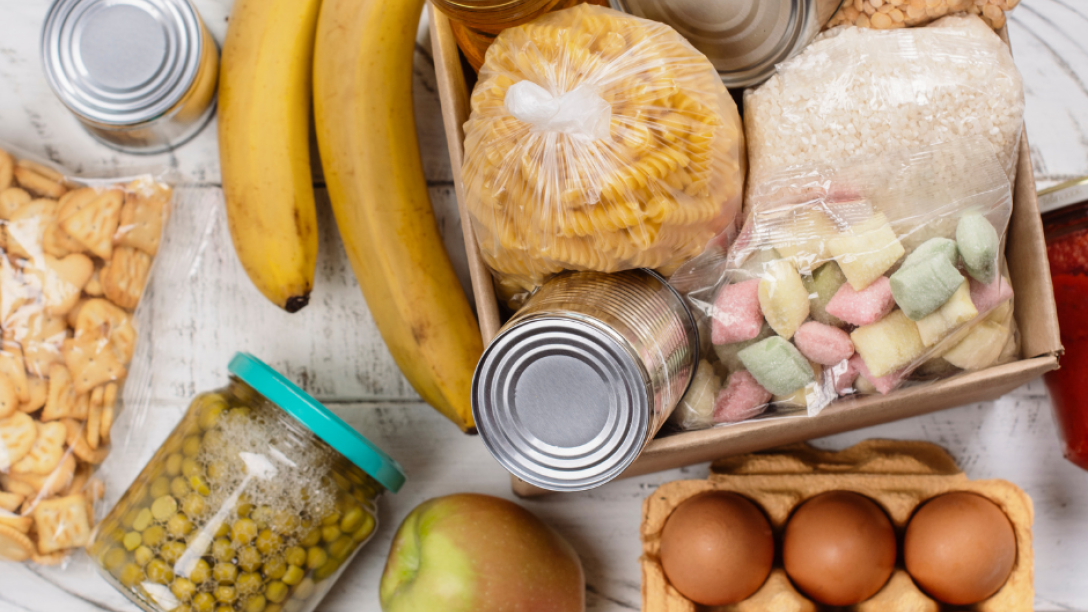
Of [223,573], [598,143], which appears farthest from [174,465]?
[598,143]

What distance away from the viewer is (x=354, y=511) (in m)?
0.85

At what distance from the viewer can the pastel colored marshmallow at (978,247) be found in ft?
2.06

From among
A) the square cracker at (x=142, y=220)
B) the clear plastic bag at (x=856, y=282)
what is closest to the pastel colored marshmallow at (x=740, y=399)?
the clear plastic bag at (x=856, y=282)

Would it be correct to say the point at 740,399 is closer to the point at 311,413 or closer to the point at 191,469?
the point at 311,413

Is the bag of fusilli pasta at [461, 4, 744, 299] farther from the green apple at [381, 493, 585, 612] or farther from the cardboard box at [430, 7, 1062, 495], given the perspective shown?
the green apple at [381, 493, 585, 612]

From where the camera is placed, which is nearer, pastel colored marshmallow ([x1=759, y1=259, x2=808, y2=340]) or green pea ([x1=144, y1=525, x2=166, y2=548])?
pastel colored marshmallow ([x1=759, y1=259, x2=808, y2=340])

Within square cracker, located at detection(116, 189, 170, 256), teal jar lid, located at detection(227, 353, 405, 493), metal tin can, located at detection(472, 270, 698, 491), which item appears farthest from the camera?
square cracker, located at detection(116, 189, 170, 256)

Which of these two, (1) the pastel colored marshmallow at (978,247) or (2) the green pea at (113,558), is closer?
(1) the pastel colored marshmallow at (978,247)

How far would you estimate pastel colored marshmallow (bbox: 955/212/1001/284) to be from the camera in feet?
2.06

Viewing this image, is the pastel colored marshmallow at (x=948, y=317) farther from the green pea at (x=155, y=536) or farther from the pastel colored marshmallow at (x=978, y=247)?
the green pea at (x=155, y=536)

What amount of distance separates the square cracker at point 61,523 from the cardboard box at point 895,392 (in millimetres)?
561

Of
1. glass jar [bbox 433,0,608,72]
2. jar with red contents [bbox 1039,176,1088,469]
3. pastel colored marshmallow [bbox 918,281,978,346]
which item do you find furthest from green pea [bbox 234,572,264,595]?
jar with red contents [bbox 1039,176,1088,469]

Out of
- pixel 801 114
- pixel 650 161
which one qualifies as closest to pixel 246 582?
pixel 650 161

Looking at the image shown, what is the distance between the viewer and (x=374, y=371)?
38.1 inches
